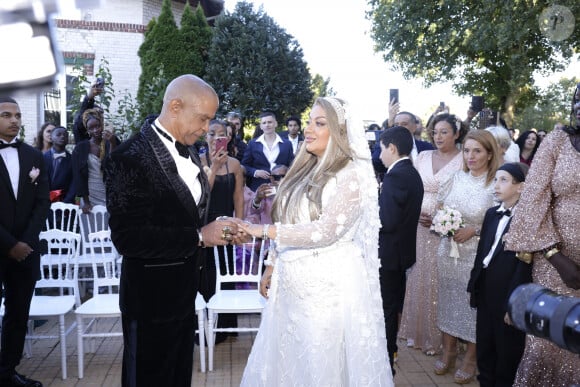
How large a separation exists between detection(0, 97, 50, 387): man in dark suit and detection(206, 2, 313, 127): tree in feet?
25.7

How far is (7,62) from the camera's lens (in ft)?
3.16

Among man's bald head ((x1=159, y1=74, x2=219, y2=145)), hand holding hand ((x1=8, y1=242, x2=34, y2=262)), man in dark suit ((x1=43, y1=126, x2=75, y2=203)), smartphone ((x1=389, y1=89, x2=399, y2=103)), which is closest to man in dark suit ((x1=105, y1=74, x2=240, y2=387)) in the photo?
man's bald head ((x1=159, y1=74, x2=219, y2=145))

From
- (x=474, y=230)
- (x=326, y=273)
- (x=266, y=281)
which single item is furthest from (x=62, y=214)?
(x=474, y=230)

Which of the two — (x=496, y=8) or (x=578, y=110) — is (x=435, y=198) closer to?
(x=578, y=110)

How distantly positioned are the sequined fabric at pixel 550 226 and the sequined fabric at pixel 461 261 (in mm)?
1477

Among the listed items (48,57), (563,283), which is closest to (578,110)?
(563,283)

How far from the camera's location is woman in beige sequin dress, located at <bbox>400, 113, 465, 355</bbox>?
5449mm

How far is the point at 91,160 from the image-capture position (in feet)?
24.4

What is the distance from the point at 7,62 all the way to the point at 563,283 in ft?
10.8

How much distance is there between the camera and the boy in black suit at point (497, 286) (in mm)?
3885

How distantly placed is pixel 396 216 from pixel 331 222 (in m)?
1.29

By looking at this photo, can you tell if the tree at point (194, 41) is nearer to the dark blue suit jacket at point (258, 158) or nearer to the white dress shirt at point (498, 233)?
the dark blue suit jacket at point (258, 158)

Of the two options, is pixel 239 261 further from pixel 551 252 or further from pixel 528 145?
pixel 528 145

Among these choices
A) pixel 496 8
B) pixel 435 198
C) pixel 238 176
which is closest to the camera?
pixel 435 198
